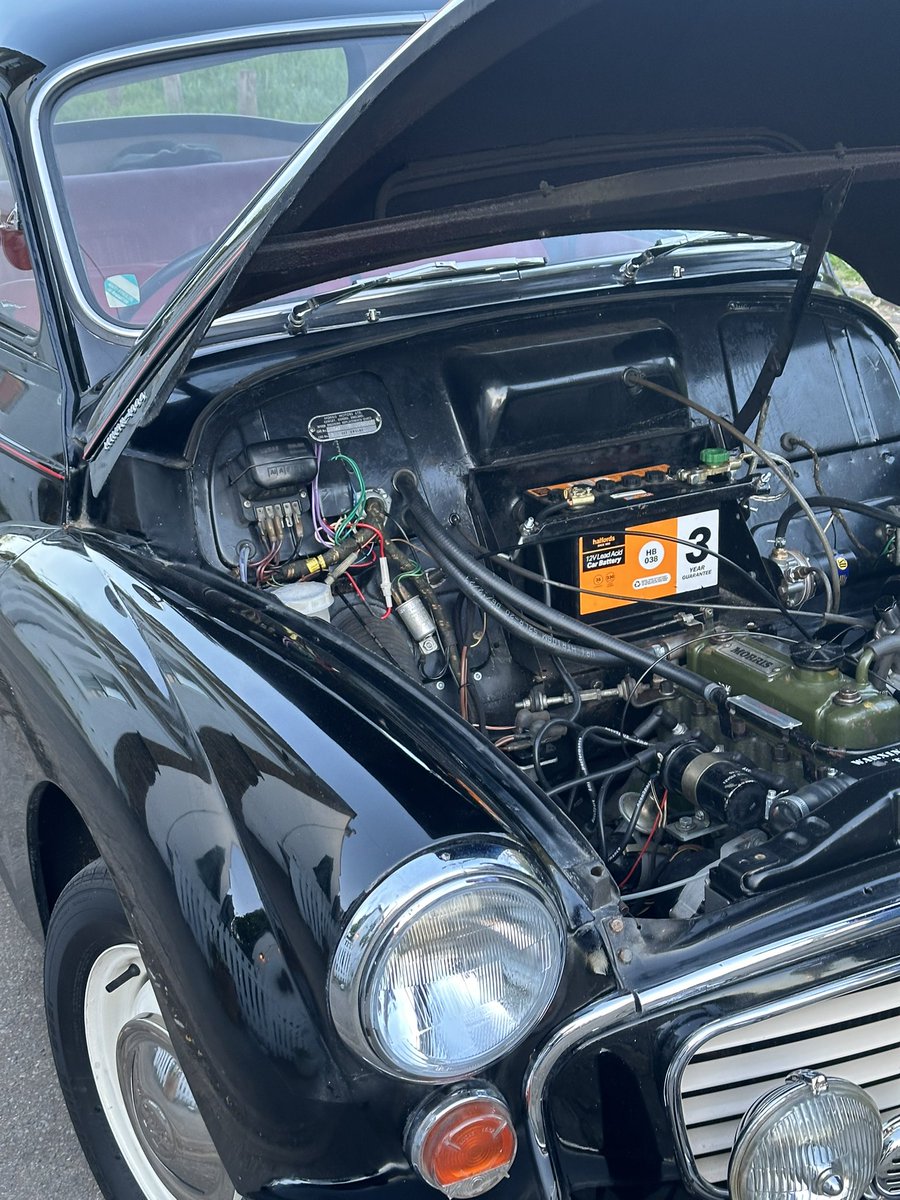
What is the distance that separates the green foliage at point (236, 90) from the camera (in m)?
2.27

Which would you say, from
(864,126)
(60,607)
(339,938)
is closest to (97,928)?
(60,607)

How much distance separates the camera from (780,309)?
8.48 feet

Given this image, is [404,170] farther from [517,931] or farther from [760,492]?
[517,931]

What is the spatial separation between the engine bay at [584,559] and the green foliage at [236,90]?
29.1 inches

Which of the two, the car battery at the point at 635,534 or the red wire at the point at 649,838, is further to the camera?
the car battery at the point at 635,534

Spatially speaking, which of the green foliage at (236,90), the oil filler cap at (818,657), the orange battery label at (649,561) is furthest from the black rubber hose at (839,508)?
the green foliage at (236,90)

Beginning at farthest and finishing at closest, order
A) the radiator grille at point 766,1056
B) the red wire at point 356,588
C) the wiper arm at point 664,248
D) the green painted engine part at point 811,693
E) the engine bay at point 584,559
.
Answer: the wiper arm at point 664,248 → the red wire at point 356,588 → the engine bay at point 584,559 → the green painted engine part at point 811,693 → the radiator grille at point 766,1056

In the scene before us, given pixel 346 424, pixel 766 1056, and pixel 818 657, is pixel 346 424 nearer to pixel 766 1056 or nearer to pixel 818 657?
pixel 818 657

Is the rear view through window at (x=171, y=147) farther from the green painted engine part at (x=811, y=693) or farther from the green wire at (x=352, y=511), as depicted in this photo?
the green painted engine part at (x=811, y=693)

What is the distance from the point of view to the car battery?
2203 millimetres

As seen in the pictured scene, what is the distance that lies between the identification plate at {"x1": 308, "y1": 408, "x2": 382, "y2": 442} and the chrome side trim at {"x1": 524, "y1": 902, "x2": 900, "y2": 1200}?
1.26m

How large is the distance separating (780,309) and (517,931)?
1.90 m

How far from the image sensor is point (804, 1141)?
1269 millimetres

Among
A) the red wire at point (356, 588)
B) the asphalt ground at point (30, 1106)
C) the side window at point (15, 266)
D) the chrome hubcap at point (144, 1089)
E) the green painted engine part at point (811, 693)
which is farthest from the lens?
the side window at point (15, 266)
